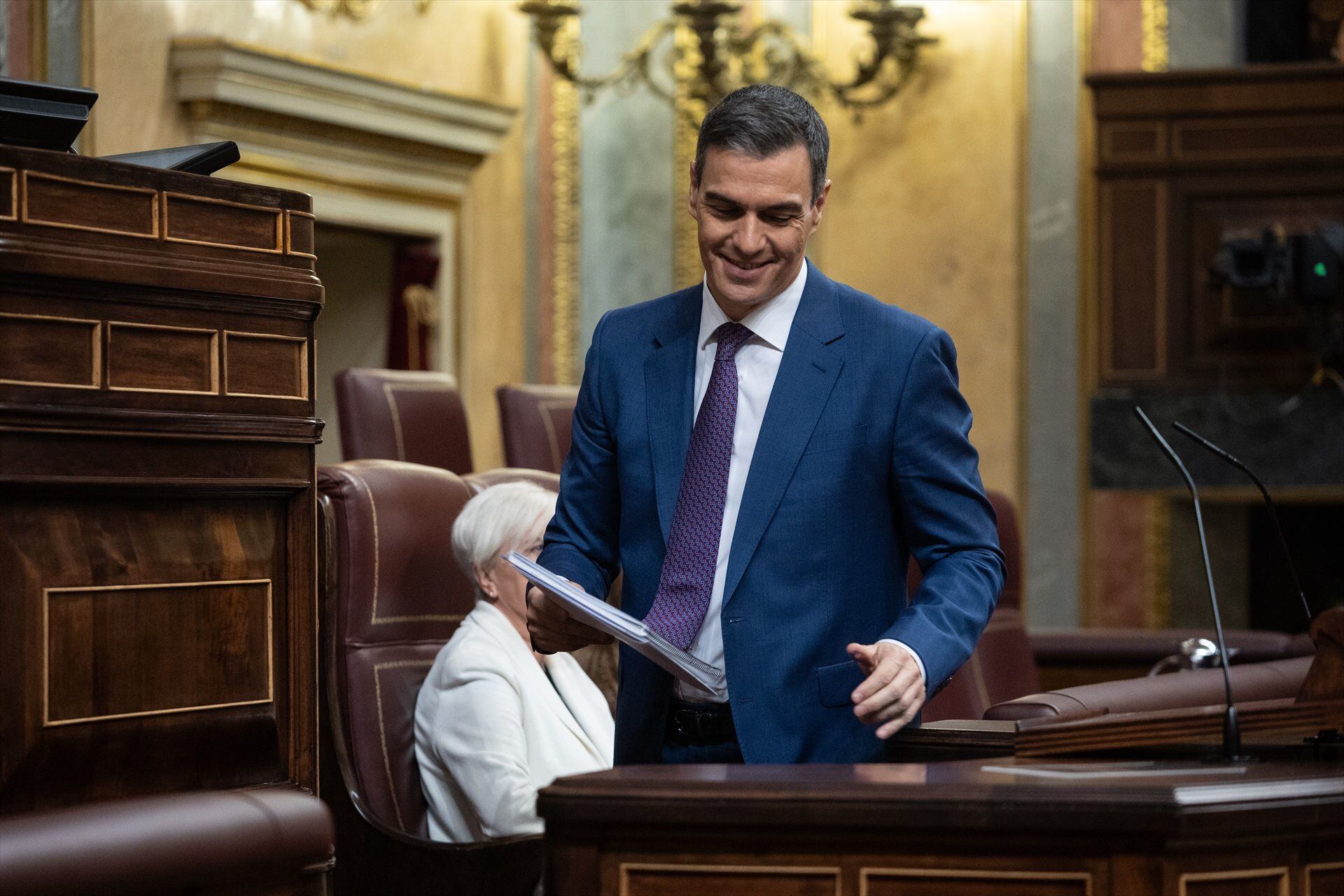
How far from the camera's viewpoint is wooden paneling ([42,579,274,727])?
192 centimetres

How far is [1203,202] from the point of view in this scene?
6.07 metres

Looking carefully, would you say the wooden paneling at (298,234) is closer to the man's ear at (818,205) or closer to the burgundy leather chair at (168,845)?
the man's ear at (818,205)

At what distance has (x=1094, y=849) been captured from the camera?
4.76 feet

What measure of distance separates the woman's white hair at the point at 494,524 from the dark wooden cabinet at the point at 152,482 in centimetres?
78

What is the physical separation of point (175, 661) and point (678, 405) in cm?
67

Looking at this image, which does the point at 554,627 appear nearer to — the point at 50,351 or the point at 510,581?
the point at 50,351

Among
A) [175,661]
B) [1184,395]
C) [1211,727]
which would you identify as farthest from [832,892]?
[1184,395]

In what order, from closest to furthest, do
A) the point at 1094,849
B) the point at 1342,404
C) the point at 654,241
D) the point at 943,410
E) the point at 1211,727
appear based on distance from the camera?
the point at 1094,849
the point at 1211,727
the point at 943,410
the point at 1342,404
the point at 654,241

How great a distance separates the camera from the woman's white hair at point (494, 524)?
118 inches

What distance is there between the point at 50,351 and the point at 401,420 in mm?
2152

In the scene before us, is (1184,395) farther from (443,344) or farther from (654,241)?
(443,344)

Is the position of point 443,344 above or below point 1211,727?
above

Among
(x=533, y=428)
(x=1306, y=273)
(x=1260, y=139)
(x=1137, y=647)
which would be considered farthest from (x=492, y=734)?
(x=1260, y=139)

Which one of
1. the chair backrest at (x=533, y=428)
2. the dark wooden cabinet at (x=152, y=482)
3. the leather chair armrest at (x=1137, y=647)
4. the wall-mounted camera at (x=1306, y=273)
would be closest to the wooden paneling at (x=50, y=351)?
the dark wooden cabinet at (x=152, y=482)
